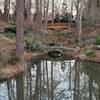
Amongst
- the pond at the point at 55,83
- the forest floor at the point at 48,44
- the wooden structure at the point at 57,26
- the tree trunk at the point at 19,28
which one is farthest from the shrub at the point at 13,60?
the wooden structure at the point at 57,26

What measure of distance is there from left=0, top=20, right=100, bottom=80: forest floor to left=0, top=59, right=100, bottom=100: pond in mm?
604

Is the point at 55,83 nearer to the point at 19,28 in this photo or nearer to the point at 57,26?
the point at 19,28

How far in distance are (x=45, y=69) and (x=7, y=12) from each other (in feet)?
63.6

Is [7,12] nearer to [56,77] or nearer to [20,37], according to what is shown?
[20,37]

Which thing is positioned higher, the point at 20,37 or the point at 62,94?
the point at 20,37

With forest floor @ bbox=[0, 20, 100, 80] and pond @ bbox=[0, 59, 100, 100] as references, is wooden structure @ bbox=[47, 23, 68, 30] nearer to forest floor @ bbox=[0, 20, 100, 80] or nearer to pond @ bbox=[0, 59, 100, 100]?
forest floor @ bbox=[0, 20, 100, 80]

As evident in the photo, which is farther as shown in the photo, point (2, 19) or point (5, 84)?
point (2, 19)

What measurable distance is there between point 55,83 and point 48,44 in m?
12.1

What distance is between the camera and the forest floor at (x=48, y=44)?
19.6 metres

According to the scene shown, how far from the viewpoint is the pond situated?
1529 cm

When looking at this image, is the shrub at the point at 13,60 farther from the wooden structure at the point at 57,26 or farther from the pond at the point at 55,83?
the wooden structure at the point at 57,26

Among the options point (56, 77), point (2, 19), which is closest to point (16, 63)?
point (56, 77)

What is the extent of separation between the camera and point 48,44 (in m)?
30.1

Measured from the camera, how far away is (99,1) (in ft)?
149
